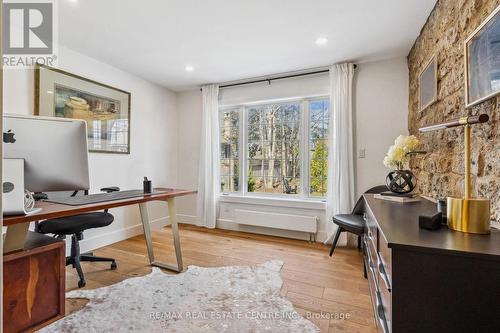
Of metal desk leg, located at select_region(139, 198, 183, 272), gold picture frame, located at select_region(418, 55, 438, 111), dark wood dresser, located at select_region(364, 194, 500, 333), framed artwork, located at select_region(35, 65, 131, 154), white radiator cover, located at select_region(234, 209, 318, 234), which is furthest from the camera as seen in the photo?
white radiator cover, located at select_region(234, 209, 318, 234)

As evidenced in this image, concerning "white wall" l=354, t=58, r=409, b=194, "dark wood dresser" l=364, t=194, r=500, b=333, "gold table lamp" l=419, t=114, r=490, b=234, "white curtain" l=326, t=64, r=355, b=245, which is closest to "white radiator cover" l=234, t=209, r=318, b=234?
"white curtain" l=326, t=64, r=355, b=245

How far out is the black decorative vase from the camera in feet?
6.51

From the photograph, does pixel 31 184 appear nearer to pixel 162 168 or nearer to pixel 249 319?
pixel 249 319

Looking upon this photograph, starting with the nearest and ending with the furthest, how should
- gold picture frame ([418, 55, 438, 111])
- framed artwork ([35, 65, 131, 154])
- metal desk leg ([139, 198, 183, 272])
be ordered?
gold picture frame ([418, 55, 438, 111]), metal desk leg ([139, 198, 183, 272]), framed artwork ([35, 65, 131, 154])

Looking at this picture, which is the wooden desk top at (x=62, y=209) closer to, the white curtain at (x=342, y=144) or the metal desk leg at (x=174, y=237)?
the metal desk leg at (x=174, y=237)

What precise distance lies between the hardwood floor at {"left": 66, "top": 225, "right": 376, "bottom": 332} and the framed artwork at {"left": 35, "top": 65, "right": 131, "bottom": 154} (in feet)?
4.46

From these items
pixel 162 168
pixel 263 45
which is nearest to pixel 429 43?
pixel 263 45

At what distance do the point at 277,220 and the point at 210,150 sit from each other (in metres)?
1.50

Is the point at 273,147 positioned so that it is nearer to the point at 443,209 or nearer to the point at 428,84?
the point at 428,84

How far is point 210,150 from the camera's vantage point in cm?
390

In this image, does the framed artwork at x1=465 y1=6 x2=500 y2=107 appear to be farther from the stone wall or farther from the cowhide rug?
the cowhide rug

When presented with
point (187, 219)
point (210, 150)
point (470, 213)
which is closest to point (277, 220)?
point (210, 150)

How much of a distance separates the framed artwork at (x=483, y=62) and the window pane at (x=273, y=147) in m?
2.25

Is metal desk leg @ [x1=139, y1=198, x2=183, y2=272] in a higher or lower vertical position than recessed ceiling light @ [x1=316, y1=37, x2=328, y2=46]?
lower
